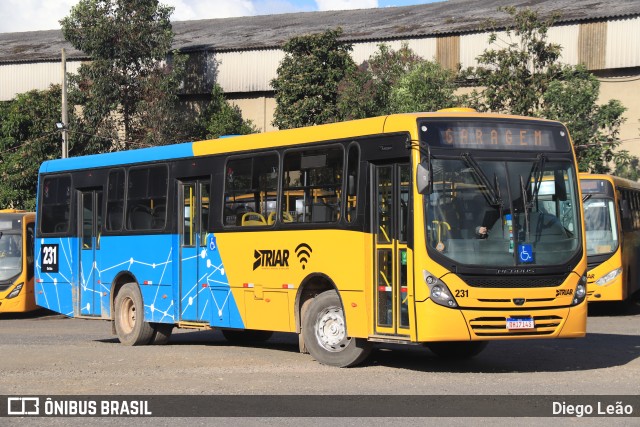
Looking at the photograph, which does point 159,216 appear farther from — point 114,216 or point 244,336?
point 244,336

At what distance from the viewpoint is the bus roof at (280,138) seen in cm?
1366

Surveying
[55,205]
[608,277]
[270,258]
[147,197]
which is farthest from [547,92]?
[270,258]

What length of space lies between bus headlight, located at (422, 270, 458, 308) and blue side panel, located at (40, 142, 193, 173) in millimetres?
5858

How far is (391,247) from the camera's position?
13.6m

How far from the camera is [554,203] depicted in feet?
45.1

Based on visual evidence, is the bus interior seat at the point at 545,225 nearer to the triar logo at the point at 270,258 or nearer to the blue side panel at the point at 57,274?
the triar logo at the point at 270,258

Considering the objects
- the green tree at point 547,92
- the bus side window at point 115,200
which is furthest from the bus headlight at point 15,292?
the green tree at point 547,92

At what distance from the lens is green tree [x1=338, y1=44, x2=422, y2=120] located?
45.2 metres

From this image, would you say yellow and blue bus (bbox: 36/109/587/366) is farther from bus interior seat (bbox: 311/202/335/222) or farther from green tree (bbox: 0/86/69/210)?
green tree (bbox: 0/86/69/210)

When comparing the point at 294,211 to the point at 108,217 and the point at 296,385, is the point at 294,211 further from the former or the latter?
the point at 108,217

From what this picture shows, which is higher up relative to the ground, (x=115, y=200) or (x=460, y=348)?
(x=115, y=200)

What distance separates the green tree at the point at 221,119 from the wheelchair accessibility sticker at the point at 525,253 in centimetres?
4044

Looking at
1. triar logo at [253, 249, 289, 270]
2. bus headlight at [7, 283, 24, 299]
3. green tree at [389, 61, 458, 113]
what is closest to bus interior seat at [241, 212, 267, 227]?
triar logo at [253, 249, 289, 270]

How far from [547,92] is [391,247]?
26715mm
